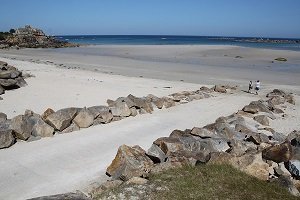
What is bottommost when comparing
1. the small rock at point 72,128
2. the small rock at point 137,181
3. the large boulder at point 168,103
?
the large boulder at point 168,103

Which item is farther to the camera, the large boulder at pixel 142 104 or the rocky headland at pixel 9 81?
the rocky headland at pixel 9 81

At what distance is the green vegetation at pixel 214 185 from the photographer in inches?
367

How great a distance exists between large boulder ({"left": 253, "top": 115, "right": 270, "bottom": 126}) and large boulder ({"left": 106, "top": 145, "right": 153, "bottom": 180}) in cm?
934

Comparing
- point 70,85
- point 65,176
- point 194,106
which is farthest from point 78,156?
point 70,85

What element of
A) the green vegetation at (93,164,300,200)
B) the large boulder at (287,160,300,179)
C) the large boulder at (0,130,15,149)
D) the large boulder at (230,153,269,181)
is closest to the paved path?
the large boulder at (0,130,15,149)

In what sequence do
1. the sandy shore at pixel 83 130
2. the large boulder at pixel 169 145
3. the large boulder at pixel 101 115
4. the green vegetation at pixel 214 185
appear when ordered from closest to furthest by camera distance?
the green vegetation at pixel 214 185 < the sandy shore at pixel 83 130 < the large boulder at pixel 169 145 < the large boulder at pixel 101 115

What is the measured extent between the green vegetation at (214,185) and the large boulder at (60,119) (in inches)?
243

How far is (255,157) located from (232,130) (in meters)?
3.72

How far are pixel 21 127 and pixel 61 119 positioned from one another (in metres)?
1.83

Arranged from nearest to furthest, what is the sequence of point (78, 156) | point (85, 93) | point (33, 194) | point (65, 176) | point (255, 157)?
point (33, 194), point (65, 176), point (255, 157), point (78, 156), point (85, 93)

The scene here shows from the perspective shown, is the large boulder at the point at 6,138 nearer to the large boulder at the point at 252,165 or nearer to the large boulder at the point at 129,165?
the large boulder at the point at 129,165

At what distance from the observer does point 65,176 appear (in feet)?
35.0

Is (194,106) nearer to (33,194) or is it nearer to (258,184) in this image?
(258,184)

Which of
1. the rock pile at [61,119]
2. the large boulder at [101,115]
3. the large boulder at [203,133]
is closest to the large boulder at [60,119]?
the rock pile at [61,119]
